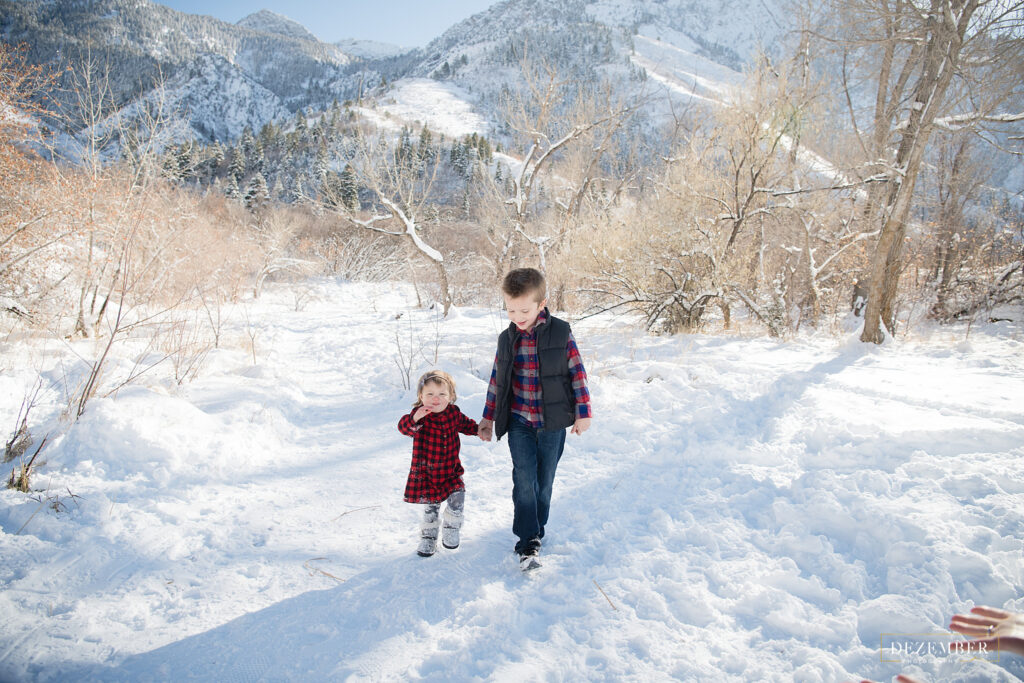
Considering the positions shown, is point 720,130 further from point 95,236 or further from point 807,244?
point 95,236

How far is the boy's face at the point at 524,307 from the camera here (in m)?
2.17

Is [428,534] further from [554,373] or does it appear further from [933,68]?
[933,68]

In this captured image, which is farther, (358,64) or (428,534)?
(358,64)

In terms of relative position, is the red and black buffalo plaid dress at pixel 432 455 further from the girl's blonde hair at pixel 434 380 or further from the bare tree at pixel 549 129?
the bare tree at pixel 549 129

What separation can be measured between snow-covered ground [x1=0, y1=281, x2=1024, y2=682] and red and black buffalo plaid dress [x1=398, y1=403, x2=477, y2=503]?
1.24 feet

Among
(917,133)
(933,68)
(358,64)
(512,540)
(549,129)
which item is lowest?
(512,540)

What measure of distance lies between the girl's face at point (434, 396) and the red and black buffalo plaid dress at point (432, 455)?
0.07m

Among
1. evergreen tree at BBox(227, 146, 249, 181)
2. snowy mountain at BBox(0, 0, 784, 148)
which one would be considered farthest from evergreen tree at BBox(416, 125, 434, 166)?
snowy mountain at BBox(0, 0, 784, 148)

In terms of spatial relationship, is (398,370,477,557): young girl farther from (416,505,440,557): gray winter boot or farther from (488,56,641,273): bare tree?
(488,56,641,273): bare tree

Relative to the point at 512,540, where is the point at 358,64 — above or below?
above

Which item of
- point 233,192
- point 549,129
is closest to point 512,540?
point 549,129

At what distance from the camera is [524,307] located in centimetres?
217

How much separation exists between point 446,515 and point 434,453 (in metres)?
0.39

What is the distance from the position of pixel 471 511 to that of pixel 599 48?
140 m
